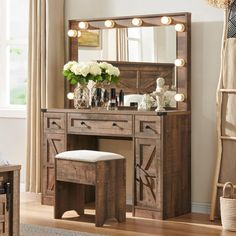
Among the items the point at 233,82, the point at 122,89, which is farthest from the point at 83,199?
the point at 233,82

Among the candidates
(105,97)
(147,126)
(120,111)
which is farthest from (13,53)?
(147,126)

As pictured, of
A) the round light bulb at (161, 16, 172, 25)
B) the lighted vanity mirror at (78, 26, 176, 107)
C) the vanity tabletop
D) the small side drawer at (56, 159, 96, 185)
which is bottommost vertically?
the small side drawer at (56, 159, 96, 185)

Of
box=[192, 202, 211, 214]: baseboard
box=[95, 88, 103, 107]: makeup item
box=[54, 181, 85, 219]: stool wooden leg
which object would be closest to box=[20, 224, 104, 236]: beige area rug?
box=[54, 181, 85, 219]: stool wooden leg

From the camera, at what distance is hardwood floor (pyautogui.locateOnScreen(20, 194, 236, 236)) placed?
5.57 m

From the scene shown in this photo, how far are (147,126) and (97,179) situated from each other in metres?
0.65

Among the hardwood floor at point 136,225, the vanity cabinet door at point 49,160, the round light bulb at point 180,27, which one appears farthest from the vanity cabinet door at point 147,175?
the round light bulb at point 180,27

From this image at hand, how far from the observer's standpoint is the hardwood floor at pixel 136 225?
5.57 m

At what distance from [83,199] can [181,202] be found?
83 centimetres

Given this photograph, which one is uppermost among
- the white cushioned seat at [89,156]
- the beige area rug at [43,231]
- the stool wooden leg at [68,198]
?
the white cushioned seat at [89,156]

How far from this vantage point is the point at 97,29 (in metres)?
6.84

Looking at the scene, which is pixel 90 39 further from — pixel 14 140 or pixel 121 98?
pixel 14 140

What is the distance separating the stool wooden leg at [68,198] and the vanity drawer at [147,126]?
0.70 meters

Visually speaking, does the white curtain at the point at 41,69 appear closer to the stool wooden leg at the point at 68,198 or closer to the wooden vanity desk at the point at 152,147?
the wooden vanity desk at the point at 152,147

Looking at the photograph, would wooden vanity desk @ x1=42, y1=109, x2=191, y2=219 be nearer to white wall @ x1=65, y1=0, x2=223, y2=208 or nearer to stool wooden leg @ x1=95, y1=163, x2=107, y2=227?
white wall @ x1=65, y1=0, x2=223, y2=208
